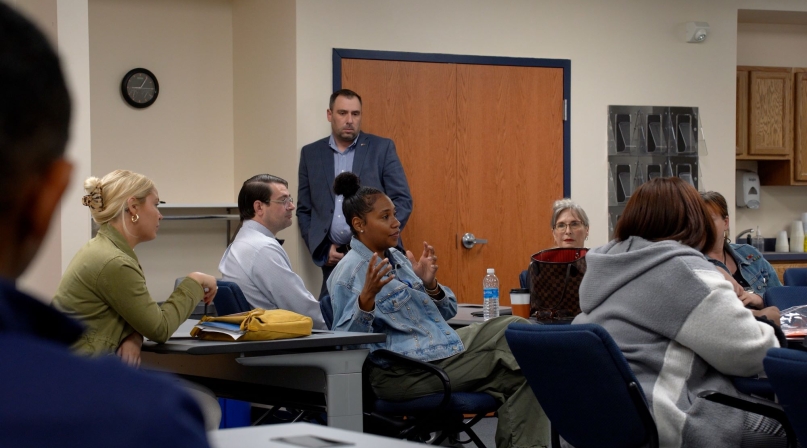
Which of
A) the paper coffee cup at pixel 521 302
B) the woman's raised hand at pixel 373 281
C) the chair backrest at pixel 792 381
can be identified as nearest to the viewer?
the chair backrest at pixel 792 381

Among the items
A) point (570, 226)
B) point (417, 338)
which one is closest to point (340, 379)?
point (417, 338)

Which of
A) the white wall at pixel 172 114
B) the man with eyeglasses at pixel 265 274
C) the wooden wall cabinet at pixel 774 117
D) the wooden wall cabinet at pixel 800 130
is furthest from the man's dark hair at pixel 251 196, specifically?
the wooden wall cabinet at pixel 800 130

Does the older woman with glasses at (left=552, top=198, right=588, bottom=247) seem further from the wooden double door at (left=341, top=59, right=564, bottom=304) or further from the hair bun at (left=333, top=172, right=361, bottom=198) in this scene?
the hair bun at (left=333, top=172, right=361, bottom=198)

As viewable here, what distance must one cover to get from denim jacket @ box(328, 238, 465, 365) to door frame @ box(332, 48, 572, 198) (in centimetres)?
261

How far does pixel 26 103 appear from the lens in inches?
21.4

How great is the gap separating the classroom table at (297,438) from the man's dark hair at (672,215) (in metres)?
1.85

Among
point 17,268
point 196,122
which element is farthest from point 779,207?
point 17,268

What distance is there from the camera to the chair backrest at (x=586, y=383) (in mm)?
2459

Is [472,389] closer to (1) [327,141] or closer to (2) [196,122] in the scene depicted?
(1) [327,141]

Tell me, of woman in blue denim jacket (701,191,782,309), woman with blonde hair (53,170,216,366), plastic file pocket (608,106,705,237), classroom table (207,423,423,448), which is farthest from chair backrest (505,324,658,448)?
plastic file pocket (608,106,705,237)

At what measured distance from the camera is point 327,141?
19.2ft

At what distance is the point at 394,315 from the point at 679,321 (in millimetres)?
1344

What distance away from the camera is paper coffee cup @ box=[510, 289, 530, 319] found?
4020mm

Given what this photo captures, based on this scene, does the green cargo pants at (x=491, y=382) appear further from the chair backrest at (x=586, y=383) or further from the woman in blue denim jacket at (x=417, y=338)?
the chair backrest at (x=586, y=383)
